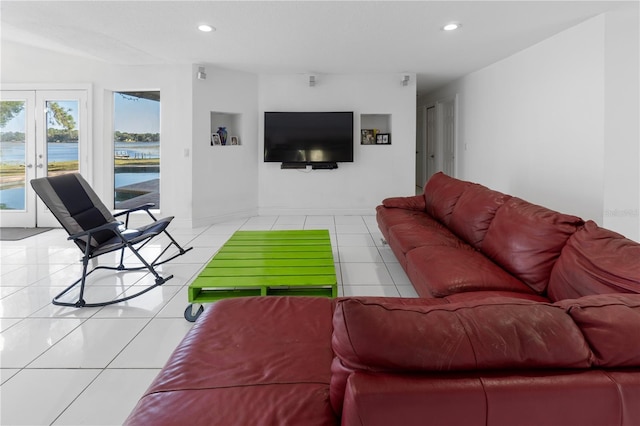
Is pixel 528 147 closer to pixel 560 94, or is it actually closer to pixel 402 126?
pixel 560 94

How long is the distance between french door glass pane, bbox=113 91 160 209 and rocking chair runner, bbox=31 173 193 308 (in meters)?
2.46

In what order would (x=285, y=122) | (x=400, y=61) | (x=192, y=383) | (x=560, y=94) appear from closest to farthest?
(x=192, y=383) → (x=560, y=94) → (x=400, y=61) → (x=285, y=122)

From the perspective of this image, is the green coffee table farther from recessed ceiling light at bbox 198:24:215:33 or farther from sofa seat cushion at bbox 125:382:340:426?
recessed ceiling light at bbox 198:24:215:33

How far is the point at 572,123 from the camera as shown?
4.07 metres

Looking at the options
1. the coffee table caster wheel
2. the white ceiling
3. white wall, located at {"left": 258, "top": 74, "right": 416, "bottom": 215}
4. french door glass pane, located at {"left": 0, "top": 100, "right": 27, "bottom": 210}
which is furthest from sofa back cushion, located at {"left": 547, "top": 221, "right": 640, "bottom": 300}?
french door glass pane, located at {"left": 0, "top": 100, "right": 27, "bottom": 210}

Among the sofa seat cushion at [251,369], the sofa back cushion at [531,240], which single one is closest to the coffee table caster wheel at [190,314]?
the sofa seat cushion at [251,369]

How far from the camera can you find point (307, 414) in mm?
1065

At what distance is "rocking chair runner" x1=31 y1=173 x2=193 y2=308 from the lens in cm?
316

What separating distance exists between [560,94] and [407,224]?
2.24 metres

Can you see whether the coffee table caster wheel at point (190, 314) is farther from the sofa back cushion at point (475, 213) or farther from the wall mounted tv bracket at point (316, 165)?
the wall mounted tv bracket at point (316, 165)

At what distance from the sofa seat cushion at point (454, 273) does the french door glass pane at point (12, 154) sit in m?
6.21

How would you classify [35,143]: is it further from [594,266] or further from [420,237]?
[594,266]

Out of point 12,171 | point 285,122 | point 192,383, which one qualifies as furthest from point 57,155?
point 192,383

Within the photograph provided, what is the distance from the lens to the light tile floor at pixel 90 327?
1.93 meters
